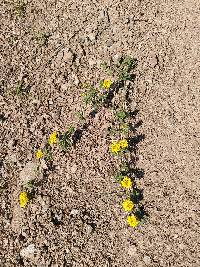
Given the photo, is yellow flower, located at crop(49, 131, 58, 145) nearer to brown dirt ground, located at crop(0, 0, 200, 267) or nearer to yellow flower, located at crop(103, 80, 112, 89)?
brown dirt ground, located at crop(0, 0, 200, 267)

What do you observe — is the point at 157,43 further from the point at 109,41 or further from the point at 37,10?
the point at 37,10

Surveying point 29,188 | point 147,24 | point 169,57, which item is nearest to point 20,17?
point 147,24

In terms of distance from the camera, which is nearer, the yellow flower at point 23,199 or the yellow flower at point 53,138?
the yellow flower at point 23,199

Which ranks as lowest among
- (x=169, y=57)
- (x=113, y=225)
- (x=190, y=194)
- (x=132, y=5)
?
(x=113, y=225)

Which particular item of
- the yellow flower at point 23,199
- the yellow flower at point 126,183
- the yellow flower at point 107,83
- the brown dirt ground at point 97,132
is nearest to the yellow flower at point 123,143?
the brown dirt ground at point 97,132

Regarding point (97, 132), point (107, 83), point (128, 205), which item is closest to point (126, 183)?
point (128, 205)

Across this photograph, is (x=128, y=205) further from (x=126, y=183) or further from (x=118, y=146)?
(x=118, y=146)

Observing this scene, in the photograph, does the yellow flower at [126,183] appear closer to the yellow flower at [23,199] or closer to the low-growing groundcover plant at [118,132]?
the low-growing groundcover plant at [118,132]

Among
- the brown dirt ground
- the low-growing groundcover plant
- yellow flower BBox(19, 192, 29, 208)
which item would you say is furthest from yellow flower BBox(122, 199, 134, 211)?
yellow flower BBox(19, 192, 29, 208)
